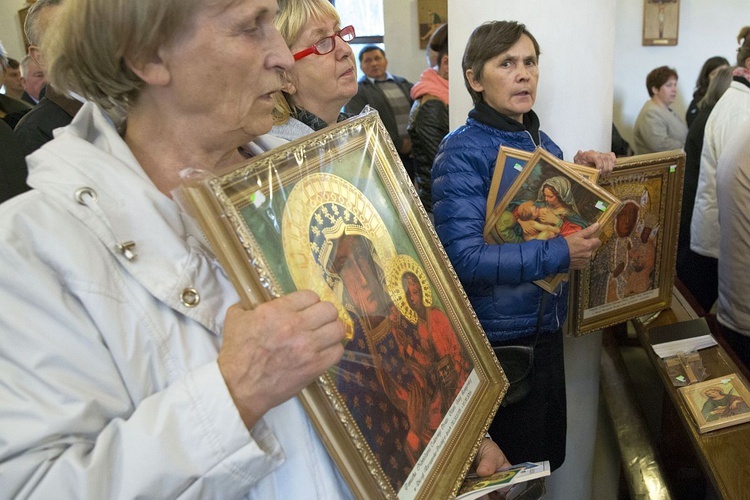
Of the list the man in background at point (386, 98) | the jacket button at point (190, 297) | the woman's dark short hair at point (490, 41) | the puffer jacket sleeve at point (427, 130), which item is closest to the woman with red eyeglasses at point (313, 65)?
the woman's dark short hair at point (490, 41)

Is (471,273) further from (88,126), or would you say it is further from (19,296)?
(19,296)

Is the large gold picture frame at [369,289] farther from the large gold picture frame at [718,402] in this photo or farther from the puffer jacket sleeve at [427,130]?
the puffer jacket sleeve at [427,130]

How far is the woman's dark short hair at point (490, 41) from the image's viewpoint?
2348 millimetres

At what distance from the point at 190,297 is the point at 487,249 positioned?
1.31 m

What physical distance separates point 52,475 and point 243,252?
1.24 ft

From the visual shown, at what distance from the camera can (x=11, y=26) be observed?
7117mm

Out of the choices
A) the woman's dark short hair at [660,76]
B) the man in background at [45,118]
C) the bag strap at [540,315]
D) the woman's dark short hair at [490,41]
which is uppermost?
the woman's dark short hair at [490,41]

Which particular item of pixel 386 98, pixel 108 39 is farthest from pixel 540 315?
pixel 386 98

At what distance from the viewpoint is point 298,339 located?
94cm

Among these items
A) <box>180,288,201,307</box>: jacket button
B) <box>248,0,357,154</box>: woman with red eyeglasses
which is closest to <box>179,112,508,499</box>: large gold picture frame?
<box>180,288,201,307</box>: jacket button

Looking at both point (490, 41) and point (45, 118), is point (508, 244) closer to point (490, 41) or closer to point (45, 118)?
point (490, 41)

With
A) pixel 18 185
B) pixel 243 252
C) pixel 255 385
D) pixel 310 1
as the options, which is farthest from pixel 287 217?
pixel 18 185

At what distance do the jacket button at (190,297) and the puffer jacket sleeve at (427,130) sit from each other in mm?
3230

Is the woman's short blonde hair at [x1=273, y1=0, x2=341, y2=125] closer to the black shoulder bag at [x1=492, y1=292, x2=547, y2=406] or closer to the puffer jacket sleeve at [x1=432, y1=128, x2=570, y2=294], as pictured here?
the puffer jacket sleeve at [x1=432, y1=128, x2=570, y2=294]
